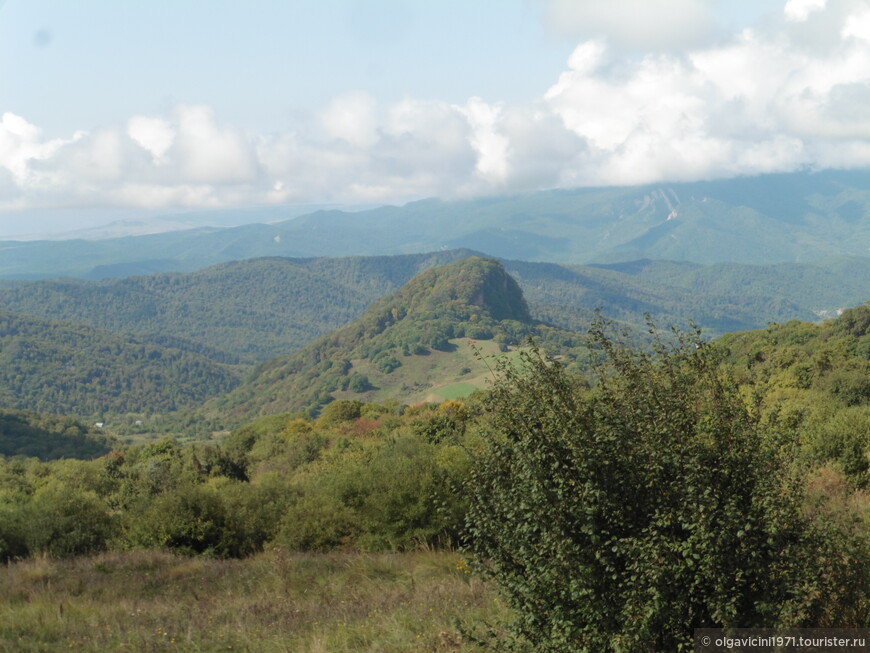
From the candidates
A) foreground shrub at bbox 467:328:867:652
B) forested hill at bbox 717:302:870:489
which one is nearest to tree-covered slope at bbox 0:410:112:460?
forested hill at bbox 717:302:870:489

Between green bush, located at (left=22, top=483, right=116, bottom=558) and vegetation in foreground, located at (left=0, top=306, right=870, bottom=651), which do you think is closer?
vegetation in foreground, located at (left=0, top=306, right=870, bottom=651)

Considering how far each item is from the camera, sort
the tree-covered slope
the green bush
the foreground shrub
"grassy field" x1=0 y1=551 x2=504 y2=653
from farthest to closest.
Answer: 1. the tree-covered slope
2. the green bush
3. "grassy field" x1=0 y1=551 x2=504 y2=653
4. the foreground shrub

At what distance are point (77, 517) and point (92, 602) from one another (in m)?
12.3

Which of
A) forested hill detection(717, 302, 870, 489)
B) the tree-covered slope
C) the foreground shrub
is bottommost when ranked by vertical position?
the tree-covered slope

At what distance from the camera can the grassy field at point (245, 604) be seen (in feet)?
32.0

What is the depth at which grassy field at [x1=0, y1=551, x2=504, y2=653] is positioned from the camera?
9.77 metres

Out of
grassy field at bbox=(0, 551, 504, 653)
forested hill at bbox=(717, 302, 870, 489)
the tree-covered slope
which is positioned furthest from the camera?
the tree-covered slope

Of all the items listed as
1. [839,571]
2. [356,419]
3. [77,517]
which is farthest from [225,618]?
[356,419]

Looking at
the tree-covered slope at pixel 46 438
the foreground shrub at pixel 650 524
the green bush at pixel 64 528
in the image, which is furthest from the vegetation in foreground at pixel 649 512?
the tree-covered slope at pixel 46 438

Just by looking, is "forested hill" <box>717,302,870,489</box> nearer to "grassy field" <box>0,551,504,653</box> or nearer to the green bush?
"grassy field" <box>0,551,504,653</box>

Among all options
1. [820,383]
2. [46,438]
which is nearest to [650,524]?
[820,383]

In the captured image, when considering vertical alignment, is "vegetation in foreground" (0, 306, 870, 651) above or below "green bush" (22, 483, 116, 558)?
above

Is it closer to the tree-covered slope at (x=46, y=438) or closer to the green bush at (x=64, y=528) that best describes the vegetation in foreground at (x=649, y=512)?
the green bush at (x=64, y=528)

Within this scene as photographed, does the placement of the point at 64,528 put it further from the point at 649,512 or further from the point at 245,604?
the point at 649,512
